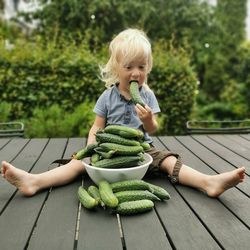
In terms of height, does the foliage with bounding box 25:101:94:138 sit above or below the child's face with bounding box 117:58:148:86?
below

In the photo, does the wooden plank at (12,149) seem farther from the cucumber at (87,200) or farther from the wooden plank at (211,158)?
the wooden plank at (211,158)

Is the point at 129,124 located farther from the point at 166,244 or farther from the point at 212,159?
the point at 166,244

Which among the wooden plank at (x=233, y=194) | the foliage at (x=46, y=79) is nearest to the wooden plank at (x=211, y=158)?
the wooden plank at (x=233, y=194)

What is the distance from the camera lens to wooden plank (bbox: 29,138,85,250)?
1458mm

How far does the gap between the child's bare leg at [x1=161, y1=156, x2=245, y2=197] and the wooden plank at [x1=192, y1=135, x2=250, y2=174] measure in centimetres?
53

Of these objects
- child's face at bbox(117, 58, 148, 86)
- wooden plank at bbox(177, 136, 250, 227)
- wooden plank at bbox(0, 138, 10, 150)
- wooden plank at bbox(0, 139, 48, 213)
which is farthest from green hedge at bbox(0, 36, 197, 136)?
child's face at bbox(117, 58, 148, 86)

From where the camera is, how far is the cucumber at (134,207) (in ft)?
5.63

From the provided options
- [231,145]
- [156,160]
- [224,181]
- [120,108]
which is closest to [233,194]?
[224,181]

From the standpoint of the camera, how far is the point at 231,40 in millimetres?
10156

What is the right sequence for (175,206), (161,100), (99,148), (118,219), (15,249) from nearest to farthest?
(15,249), (118,219), (175,206), (99,148), (161,100)

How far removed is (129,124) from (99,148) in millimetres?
574

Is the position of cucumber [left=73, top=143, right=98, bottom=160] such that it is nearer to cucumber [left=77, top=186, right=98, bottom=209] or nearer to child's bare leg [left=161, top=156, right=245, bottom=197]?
cucumber [left=77, top=186, right=98, bottom=209]

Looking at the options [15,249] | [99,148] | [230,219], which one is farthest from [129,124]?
[15,249]

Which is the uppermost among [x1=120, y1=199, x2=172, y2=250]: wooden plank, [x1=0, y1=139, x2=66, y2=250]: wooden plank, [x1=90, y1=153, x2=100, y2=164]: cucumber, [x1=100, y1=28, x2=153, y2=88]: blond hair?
[x1=100, y1=28, x2=153, y2=88]: blond hair
